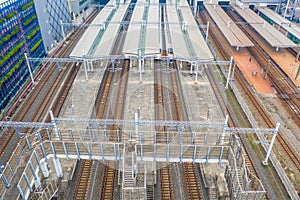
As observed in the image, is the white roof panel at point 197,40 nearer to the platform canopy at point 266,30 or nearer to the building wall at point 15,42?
the platform canopy at point 266,30

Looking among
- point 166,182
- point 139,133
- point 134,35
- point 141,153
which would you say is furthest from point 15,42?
point 166,182

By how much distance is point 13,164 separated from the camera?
2227 centimetres

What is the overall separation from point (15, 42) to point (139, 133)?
22.8 meters

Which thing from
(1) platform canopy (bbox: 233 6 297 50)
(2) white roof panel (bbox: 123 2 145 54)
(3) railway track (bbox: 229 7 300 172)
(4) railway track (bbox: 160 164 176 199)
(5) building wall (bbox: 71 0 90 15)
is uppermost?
(5) building wall (bbox: 71 0 90 15)

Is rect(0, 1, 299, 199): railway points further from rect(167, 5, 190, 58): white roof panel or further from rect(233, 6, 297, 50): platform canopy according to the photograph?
rect(233, 6, 297, 50): platform canopy

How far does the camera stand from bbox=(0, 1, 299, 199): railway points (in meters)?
22.9

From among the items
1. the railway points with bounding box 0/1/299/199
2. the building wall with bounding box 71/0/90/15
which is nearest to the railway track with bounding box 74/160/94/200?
the railway points with bounding box 0/1/299/199

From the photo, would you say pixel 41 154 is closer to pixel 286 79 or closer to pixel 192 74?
pixel 192 74

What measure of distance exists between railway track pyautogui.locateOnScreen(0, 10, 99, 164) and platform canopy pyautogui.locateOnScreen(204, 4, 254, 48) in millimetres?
28483

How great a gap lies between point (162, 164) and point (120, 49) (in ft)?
98.5

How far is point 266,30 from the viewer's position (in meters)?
54.8

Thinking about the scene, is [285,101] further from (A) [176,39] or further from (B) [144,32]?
(B) [144,32]

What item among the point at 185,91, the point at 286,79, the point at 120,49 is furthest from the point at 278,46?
the point at 120,49

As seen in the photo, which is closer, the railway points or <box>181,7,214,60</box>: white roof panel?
the railway points
